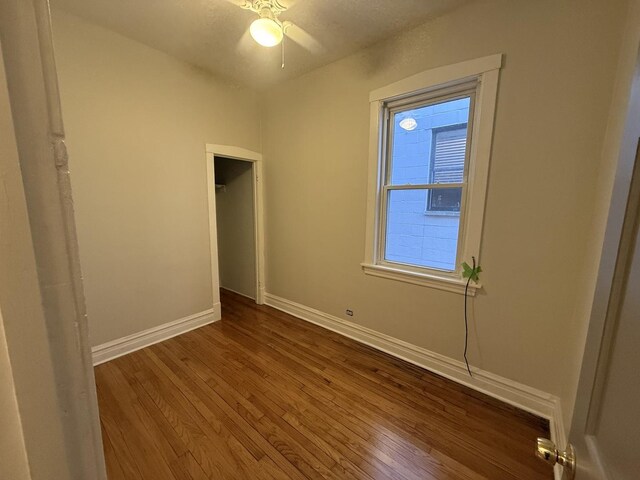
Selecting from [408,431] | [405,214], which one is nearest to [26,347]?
[408,431]

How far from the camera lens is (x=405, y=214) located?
7.54 ft

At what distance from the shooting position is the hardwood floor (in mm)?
1366

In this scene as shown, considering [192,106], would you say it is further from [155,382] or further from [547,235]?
[547,235]

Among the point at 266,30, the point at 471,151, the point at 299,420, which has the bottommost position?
the point at 299,420

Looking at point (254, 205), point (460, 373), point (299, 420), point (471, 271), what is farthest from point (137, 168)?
point (460, 373)

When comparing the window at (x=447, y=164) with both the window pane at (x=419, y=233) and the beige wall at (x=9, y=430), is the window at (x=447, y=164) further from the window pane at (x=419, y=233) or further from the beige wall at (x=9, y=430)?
the beige wall at (x=9, y=430)

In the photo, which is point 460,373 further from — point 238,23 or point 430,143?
point 238,23

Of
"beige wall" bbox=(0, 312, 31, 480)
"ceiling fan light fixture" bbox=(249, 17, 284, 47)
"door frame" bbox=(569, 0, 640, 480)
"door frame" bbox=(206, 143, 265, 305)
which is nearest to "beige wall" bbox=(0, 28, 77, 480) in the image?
"beige wall" bbox=(0, 312, 31, 480)

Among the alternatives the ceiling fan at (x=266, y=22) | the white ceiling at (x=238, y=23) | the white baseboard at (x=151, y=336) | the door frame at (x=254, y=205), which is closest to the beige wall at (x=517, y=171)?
the white ceiling at (x=238, y=23)

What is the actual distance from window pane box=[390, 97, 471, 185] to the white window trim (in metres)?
0.11

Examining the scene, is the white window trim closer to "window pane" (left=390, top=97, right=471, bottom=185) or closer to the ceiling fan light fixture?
"window pane" (left=390, top=97, right=471, bottom=185)

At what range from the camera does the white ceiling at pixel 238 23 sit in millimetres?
1779

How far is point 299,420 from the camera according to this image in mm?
1646

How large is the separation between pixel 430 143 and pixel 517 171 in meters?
0.66
